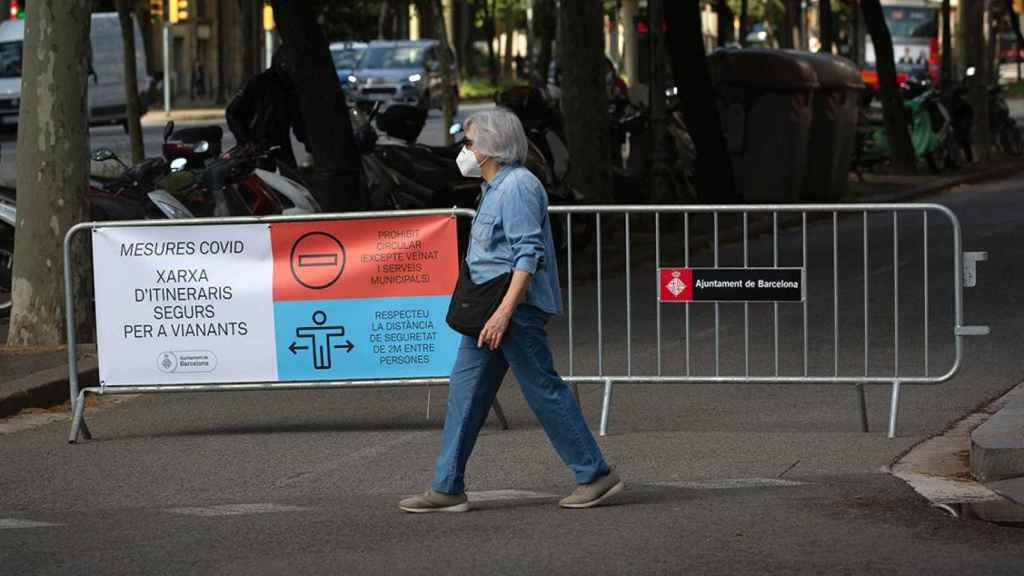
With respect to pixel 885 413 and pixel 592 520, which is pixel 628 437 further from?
pixel 592 520

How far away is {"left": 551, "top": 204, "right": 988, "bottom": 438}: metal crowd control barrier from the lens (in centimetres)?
→ 987

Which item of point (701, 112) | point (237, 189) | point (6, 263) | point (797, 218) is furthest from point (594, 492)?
point (701, 112)

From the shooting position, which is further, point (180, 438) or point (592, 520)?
point (180, 438)

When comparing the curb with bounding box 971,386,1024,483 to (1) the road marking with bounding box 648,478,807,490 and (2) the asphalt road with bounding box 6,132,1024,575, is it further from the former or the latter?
(1) the road marking with bounding box 648,478,807,490

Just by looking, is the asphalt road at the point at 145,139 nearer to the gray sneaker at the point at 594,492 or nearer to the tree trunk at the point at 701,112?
the tree trunk at the point at 701,112

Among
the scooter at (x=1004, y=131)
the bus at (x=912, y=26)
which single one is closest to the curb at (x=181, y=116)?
the scooter at (x=1004, y=131)

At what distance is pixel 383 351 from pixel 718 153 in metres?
14.0

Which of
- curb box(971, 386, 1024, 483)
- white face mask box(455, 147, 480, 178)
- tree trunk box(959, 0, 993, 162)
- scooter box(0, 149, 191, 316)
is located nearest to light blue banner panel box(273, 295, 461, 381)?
white face mask box(455, 147, 480, 178)

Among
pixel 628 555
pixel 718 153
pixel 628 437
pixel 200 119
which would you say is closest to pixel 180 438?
pixel 628 437

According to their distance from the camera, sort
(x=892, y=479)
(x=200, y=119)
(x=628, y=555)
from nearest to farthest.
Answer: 1. (x=628, y=555)
2. (x=892, y=479)
3. (x=200, y=119)

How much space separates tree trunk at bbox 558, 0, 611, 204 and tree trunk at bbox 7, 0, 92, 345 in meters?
9.06

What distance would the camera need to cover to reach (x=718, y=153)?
925 inches

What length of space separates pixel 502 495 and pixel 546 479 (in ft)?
1.39

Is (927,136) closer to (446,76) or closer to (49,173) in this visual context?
(446,76)
